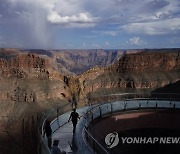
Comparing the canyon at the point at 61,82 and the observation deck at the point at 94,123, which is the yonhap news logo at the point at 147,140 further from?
the canyon at the point at 61,82

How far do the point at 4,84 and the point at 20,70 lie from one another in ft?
18.2

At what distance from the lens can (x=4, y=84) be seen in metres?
70.7

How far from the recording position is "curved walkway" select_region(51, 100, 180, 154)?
15698 millimetres

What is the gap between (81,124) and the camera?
20.5 m

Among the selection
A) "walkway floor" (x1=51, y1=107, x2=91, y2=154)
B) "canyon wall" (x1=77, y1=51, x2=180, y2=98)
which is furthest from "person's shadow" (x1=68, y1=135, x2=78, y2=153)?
"canyon wall" (x1=77, y1=51, x2=180, y2=98)

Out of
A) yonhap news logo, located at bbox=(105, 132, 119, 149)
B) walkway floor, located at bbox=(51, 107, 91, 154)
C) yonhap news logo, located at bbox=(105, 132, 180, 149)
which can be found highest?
walkway floor, located at bbox=(51, 107, 91, 154)

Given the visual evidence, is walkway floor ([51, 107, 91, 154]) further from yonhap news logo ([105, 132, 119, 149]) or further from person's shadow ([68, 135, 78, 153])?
yonhap news logo ([105, 132, 119, 149])

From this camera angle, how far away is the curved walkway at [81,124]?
15.7 metres

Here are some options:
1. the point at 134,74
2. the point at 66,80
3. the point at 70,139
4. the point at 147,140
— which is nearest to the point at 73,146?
the point at 70,139

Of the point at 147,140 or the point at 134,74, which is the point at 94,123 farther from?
the point at 134,74

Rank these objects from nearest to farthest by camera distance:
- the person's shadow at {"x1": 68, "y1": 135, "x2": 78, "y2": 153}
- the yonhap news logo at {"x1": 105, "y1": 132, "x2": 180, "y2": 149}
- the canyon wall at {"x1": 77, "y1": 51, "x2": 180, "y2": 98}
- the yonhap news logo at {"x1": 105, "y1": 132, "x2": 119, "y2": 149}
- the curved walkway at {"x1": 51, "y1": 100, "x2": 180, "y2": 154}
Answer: the person's shadow at {"x1": 68, "y1": 135, "x2": 78, "y2": 153}
the curved walkway at {"x1": 51, "y1": 100, "x2": 180, "y2": 154}
the yonhap news logo at {"x1": 105, "y1": 132, "x2": 119, "y2": 149}
the yonhap news logo at {"x1": 105, "y1": 132, "x2": 180, "y2": 149}
the canyon wall at {"x1": 77, "y1": 51, "x2": 180, "y2": 98}

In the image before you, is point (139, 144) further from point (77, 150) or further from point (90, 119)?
point (77, 150)

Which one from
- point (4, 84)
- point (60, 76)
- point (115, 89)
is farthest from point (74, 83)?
point (4, 84)

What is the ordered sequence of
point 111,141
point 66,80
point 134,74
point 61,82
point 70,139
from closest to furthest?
point 70,139
point 111,141
point 61,82
point 66,80
point 134,74
